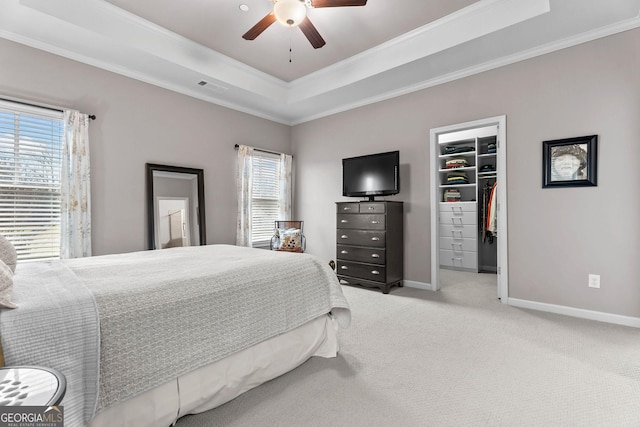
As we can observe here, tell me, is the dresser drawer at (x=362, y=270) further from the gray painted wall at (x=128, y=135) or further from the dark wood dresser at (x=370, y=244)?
the gray painted wall at (x=128, y=135)

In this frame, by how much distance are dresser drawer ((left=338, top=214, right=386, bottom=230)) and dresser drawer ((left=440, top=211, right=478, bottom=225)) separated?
2.35m

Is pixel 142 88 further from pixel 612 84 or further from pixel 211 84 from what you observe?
pixel 612 84

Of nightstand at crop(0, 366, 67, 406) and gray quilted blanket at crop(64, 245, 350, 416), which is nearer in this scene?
nightstand at crop(0, 366, 67, 406)

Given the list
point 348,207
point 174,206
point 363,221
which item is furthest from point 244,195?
point 363,221

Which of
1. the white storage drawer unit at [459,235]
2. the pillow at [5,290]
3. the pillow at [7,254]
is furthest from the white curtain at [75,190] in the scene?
the white storage drawer unit at [459,235]

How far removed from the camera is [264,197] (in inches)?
206

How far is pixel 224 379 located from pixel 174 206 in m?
2.93

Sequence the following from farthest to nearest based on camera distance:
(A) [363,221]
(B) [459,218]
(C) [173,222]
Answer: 1. (B) [459,218]
2. (A) [363,221]
3. (C) [173,222]

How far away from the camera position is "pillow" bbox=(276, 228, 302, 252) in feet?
16.1

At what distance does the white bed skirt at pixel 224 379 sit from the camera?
4.52 feet

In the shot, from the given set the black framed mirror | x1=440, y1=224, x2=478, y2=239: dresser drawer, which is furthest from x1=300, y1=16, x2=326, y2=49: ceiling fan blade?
x1=440, y1=224, x2=478, y2=239: dresser drawer

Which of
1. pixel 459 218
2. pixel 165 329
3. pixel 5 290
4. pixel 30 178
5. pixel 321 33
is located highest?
pixel 321 33

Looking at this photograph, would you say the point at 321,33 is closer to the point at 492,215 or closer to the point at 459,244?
the point at 492,215

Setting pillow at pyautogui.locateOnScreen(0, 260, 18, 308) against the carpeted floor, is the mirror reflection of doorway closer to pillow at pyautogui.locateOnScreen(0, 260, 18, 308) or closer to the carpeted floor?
the carpeted floor
